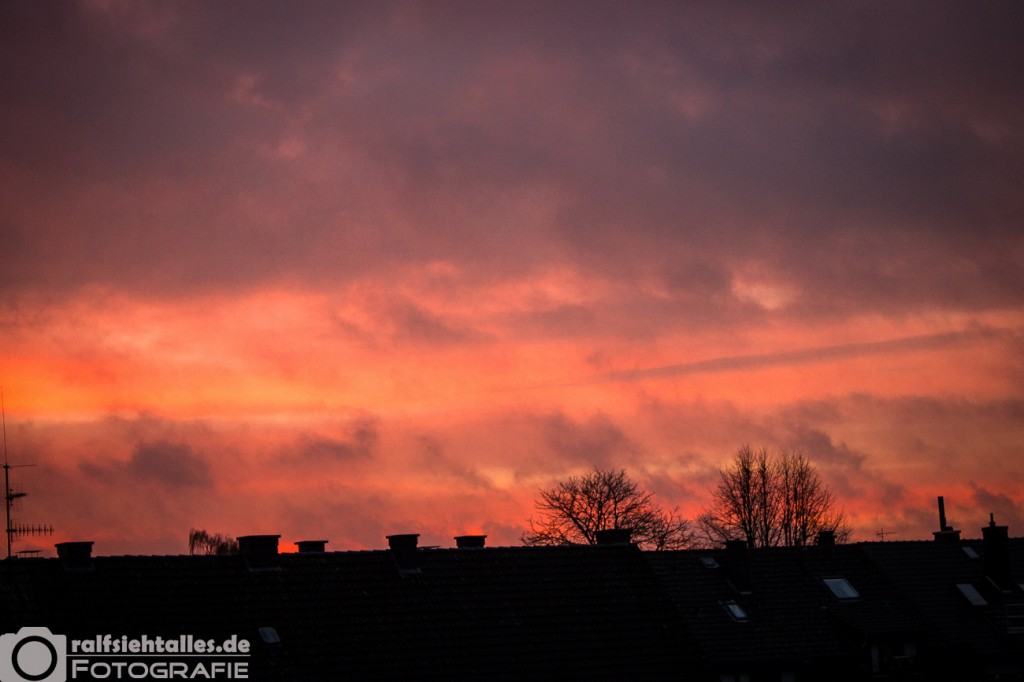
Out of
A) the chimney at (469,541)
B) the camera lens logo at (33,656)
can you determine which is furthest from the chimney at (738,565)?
the camera lens logo at (33,656)

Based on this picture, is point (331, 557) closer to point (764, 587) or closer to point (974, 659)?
point (764, 587)

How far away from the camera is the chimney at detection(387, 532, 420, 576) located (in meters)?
51.6

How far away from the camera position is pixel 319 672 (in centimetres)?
4541

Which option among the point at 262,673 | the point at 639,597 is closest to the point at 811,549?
the point at 639,597

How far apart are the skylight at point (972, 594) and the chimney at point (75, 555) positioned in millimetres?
42856

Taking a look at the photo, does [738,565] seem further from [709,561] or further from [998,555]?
[998,555]

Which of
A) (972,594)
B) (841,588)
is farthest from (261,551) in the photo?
(972,594)

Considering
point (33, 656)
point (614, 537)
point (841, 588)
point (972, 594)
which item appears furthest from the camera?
point (972, 594)

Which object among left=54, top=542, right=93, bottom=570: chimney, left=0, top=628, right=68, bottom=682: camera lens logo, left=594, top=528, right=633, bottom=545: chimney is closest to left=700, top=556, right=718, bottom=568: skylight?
left=594, top=528, right=633, bottom=545: chimney

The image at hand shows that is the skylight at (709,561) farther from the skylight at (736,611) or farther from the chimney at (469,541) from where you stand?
the chimney at (469,541)

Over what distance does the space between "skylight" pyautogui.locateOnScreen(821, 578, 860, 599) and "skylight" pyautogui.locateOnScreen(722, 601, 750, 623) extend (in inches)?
239

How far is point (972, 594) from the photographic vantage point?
218 ft

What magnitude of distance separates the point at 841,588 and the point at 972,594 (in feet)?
28.6

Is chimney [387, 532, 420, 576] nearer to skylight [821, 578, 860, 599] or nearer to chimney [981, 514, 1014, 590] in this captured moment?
skylight [821, 578, 860, 599]
